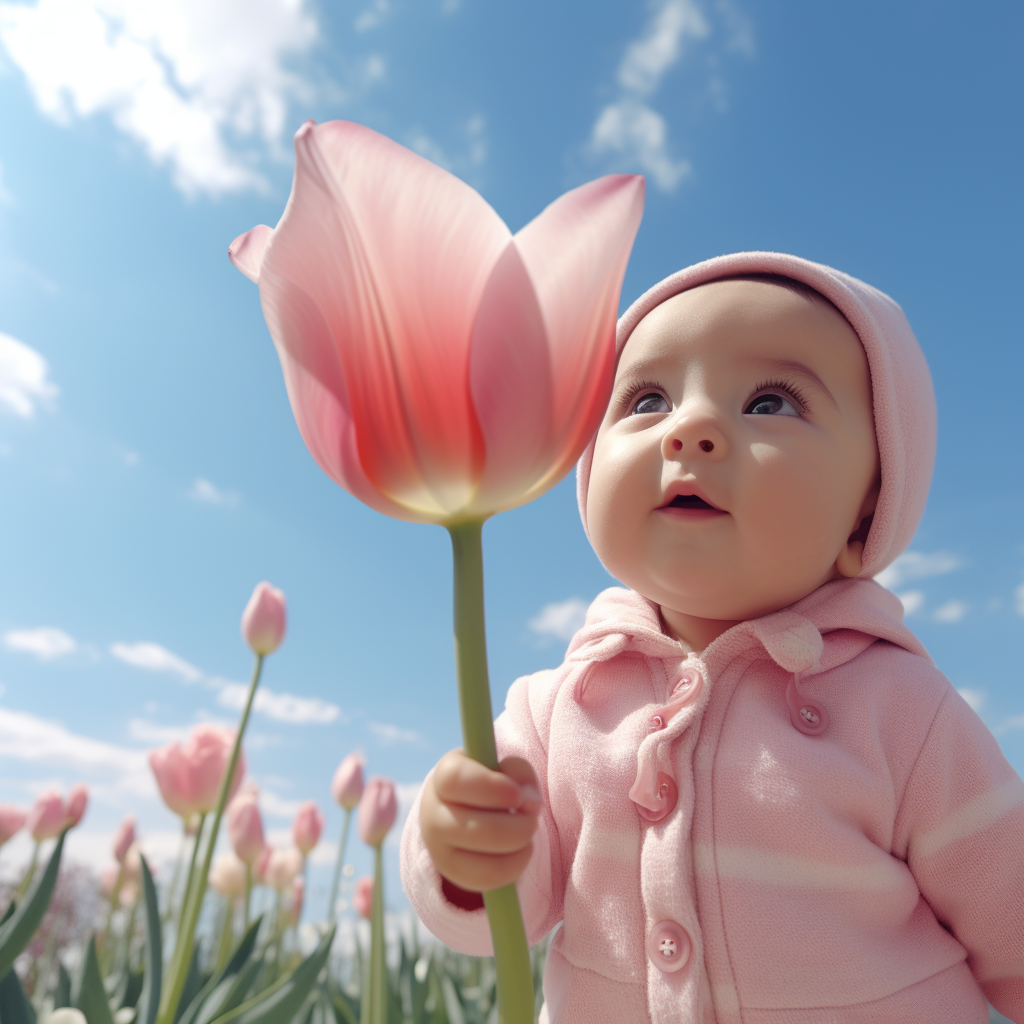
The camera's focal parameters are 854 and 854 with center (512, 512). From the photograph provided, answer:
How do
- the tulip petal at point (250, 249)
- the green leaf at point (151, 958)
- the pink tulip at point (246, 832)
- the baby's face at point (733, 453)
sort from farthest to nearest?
the pink tulip at point (246, 832) < the green leaf at point (151, 958) < the baby's face at point (733, 453) < the tulip petal at point (250, 249)

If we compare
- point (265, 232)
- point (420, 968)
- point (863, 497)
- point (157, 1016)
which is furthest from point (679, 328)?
point (420, 968)

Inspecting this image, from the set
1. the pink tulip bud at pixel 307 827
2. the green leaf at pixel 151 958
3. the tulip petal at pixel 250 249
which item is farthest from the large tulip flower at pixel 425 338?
the pink tulip bud at pixel 307 827

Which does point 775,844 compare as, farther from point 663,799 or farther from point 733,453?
point 733,453

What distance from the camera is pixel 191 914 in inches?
61.5

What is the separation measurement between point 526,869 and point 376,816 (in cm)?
98

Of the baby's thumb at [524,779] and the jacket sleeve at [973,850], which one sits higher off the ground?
the jacket sleeve at [973,850]

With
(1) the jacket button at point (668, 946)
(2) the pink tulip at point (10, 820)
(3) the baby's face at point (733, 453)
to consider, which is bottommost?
(1) the jacket button at point (668, 946)

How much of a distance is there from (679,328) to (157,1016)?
5.00ft

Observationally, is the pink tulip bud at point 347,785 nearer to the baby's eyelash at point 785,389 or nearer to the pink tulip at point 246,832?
the pink tulip at point 246,832

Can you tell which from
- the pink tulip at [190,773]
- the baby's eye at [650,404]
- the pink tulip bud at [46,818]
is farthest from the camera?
the pink tulip bud at [46,818]

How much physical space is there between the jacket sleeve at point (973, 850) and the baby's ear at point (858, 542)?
0.26 meters

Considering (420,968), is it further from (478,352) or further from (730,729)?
(478,352)

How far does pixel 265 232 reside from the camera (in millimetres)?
657

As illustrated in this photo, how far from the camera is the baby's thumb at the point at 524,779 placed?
57 cm
